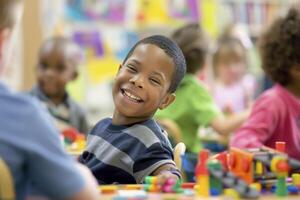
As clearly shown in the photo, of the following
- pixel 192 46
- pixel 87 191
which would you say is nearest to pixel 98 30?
pixel 192 46

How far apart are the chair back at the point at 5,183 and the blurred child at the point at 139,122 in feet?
1.73

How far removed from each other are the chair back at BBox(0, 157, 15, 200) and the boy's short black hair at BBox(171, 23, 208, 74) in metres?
1.75

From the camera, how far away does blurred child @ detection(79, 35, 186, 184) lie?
147 centimetres

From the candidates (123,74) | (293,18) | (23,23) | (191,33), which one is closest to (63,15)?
(23,23)

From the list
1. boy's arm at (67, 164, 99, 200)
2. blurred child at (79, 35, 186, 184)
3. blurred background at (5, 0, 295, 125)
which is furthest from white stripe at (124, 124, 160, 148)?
blurred background at (5, 0, 295, 125)

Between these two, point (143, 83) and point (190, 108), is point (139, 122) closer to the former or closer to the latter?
point (143, 83)

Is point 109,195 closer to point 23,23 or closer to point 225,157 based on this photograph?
point 225,157

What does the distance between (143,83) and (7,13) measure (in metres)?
0.54

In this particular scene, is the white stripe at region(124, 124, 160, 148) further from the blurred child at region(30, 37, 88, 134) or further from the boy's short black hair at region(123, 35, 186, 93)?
the blurred child at region(30, 37, 88, 134)

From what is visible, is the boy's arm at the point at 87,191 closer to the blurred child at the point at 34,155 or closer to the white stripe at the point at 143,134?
the blurred child at the point at 34,155

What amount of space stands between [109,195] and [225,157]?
27cm

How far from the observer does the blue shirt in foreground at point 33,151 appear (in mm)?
943

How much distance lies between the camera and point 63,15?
4480 millimetres

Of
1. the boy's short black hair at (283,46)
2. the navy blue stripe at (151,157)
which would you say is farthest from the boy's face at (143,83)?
the boy's short black hair at (283,46)
